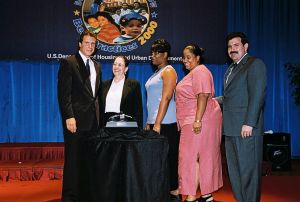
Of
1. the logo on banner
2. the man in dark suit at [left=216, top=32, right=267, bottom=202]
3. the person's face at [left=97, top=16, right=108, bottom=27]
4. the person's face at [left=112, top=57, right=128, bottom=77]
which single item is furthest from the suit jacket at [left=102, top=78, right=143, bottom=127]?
the person's face at [left=97, top=16, right=108, bottom=27]

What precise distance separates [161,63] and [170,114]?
0.47 metres

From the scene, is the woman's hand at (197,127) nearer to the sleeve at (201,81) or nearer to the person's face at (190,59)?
the sleeve at (201,81)

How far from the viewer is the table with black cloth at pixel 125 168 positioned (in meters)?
2.58

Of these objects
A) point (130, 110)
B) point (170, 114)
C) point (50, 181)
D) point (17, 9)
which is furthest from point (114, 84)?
point (17, 9)

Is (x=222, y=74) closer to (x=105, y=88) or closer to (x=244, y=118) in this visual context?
(x=105, y=88)

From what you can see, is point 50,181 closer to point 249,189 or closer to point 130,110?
point 130,110

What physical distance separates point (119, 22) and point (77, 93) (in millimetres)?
3752

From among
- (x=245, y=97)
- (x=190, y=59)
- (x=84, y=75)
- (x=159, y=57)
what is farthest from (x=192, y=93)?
(x=84, y=75)

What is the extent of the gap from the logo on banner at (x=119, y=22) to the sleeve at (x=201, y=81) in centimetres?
345

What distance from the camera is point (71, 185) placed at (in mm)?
3270

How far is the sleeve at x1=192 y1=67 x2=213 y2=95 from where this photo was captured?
3405mm

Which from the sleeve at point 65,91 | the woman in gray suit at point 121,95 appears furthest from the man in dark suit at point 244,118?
the sleeve at point 65,91

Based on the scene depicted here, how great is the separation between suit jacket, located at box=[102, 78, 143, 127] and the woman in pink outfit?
1.22ft

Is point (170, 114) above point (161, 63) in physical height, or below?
below
